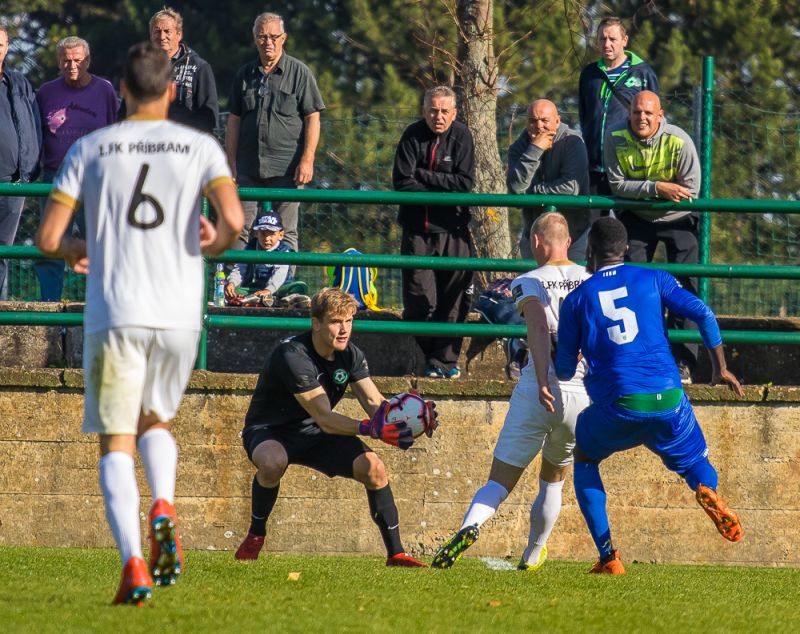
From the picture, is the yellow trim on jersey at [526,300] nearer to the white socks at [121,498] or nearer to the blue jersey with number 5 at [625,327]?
the blue jersey with number 5 at [625,327]

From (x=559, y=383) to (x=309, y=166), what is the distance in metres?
3.05

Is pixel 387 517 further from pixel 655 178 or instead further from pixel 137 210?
pixel 137 210

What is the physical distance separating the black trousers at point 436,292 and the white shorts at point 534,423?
175 centimetres

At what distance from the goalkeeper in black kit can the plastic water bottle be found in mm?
2256

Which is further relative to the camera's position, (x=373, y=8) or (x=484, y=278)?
(x=373, y=8)

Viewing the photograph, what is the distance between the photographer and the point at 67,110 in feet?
31.0

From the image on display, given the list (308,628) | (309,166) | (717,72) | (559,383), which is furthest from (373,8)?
(308,628)

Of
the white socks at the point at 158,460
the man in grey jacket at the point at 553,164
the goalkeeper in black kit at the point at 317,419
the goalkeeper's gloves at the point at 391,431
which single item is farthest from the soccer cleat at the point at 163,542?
the man in grey jacket at the point at 553,164

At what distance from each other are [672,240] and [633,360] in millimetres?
2470

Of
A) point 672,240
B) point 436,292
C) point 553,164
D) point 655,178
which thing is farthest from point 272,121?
point 672,240

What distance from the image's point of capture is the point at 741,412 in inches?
344

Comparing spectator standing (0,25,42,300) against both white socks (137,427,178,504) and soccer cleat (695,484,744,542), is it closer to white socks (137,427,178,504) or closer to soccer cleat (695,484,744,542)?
white socks (137,427,178,504)

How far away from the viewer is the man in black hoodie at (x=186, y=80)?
31.1 feet

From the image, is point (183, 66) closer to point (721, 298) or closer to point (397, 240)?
point (397, 240)
